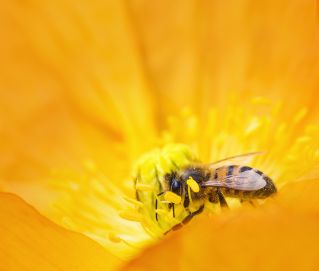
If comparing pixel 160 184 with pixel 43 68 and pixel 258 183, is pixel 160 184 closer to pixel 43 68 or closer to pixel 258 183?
pixel 258 183

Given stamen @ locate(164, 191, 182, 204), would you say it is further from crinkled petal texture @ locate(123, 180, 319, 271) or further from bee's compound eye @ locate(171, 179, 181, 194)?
crinkled petal texture @ locate(123, 180, 319, 271)

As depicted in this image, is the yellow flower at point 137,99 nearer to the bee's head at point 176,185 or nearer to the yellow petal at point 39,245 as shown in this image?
the bee's head at point 176,185

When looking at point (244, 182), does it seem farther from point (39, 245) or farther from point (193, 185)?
point (39, 245)

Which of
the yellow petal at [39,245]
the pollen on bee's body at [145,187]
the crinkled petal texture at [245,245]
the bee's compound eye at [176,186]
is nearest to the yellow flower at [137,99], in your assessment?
the pollen on bee's body at [145,187]

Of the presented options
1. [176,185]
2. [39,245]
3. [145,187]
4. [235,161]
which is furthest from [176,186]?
[39,245]

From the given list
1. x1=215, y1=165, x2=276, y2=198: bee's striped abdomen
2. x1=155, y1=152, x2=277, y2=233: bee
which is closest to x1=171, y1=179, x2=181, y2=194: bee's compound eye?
x1=155, y1=152, x2=277, y2=233: bee

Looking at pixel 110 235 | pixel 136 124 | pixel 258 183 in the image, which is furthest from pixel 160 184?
pixel 136 124
